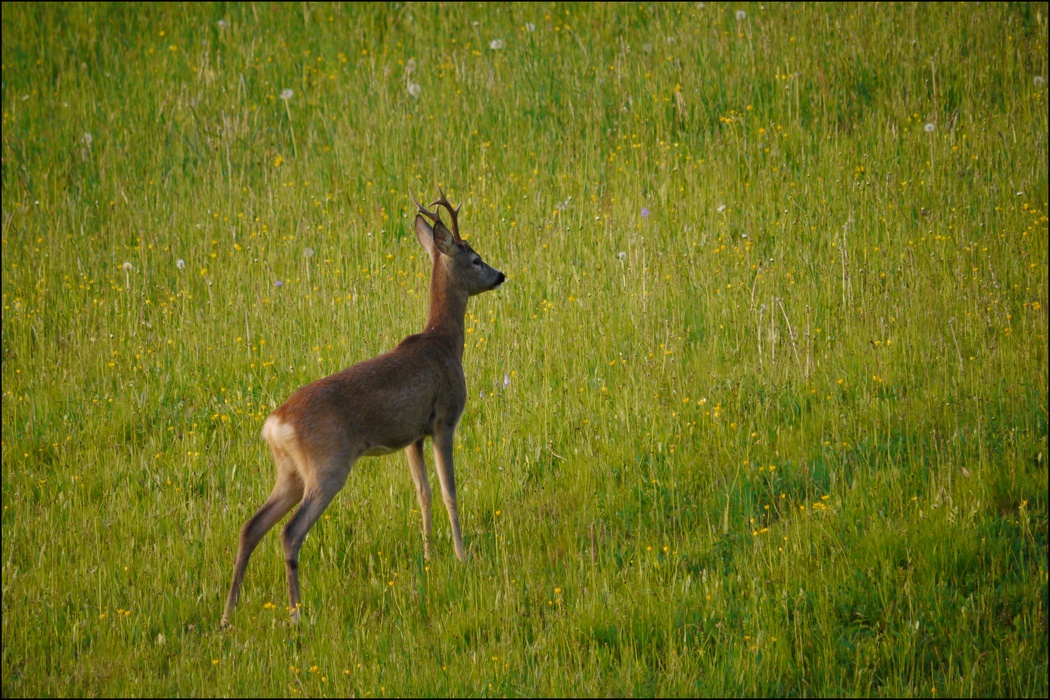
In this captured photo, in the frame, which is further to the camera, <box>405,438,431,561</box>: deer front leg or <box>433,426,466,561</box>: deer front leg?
<box>405,438,431,561</box>: deer front leg

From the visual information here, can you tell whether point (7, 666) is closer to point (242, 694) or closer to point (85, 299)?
point (242, 694)

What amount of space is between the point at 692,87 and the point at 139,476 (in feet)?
21.0

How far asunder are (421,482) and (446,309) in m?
1.11

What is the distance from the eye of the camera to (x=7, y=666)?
534 cm

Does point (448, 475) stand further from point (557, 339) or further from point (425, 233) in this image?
point (557, 339)

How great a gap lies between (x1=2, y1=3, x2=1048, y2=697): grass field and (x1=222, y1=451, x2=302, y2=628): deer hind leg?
0.44 feet

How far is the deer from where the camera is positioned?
18.5 ft

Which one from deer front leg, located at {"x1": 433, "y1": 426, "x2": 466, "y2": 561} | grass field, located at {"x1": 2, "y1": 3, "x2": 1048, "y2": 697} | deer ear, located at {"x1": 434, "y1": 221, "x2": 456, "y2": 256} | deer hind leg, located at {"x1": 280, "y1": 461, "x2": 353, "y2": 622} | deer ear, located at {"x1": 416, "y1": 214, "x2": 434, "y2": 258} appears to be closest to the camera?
grass field, located at {"x1": 2, "y1": 3, "x2": 1048, "y2": 697}

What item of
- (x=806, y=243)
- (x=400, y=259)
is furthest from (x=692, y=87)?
(x=400, y=259)

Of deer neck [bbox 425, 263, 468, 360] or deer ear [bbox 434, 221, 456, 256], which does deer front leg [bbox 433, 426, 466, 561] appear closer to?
deer neck [bbox 425, 263, 468, 360]

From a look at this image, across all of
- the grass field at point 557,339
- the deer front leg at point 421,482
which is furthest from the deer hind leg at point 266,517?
the deer front leg at point 421,482

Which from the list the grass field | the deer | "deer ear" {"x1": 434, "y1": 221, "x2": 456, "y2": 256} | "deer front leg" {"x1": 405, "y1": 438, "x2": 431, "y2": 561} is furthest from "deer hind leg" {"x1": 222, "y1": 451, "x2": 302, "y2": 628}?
"deer ear" {"x1": 434, "y1": 221, "x2": 456, "y2": 256}

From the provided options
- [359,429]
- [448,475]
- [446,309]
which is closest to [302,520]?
[359,429]

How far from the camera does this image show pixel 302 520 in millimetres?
5562
